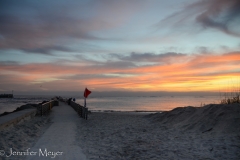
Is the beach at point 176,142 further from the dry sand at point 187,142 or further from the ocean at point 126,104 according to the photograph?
the ocean at point 126,104

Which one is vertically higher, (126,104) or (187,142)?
(187,142)

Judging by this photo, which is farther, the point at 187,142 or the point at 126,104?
the point at 126,104

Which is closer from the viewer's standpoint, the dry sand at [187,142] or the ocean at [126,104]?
the dry sand at [187,142]

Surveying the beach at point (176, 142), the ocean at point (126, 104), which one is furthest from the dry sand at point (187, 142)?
the ocean at point (126, 104)

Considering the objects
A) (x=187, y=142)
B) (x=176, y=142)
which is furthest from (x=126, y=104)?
(x=187, y=142)

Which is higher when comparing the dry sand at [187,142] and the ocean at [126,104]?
the dry sand at [187,142]

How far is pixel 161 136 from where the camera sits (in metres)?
10.5

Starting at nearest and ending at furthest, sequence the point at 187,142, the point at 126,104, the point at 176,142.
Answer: the point at 187,142, the point at 176,142, the point at 126,104

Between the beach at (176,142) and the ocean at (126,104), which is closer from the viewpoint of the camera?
the beach at (176,142)

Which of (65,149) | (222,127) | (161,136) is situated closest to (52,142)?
(65,149)

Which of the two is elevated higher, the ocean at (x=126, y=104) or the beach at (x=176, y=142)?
the beach at (x=176, y=142)

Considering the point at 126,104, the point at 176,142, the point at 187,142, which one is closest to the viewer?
the point at 187,142

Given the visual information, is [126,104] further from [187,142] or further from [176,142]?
[187,142]

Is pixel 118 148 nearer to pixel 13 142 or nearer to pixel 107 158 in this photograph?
pixel 107 158
